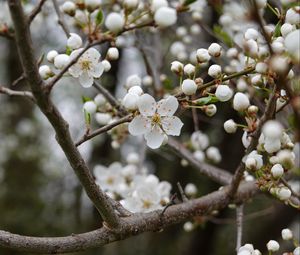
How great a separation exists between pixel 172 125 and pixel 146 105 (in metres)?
0.22

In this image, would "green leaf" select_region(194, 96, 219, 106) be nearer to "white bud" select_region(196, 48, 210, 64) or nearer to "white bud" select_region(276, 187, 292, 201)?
"white bud" select_region(196, 48, 210, 64)

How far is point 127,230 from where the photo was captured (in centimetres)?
180

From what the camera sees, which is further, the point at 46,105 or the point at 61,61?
the point at 61,61

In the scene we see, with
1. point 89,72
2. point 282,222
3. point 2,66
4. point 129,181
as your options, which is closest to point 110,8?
point 129,181

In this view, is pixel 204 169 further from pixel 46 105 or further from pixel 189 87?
pixel 46 105

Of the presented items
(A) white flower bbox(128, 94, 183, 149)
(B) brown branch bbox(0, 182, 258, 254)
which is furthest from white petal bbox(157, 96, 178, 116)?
(B) brown branch bbox(0, 182, 258, 254)

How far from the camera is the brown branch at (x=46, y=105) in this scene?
4.12ft

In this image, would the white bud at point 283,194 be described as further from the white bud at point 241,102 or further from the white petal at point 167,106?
the white petal at point 167,106

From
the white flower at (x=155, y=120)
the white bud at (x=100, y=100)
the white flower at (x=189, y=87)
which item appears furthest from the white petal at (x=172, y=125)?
the white bud at (x=100, y=100)

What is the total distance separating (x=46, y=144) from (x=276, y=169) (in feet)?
24.6

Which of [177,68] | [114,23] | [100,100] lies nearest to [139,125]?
[177,68]

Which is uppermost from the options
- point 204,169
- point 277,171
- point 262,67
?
point 262,67

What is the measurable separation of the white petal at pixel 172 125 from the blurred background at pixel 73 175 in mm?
3368

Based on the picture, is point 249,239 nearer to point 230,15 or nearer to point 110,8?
point 230,15
